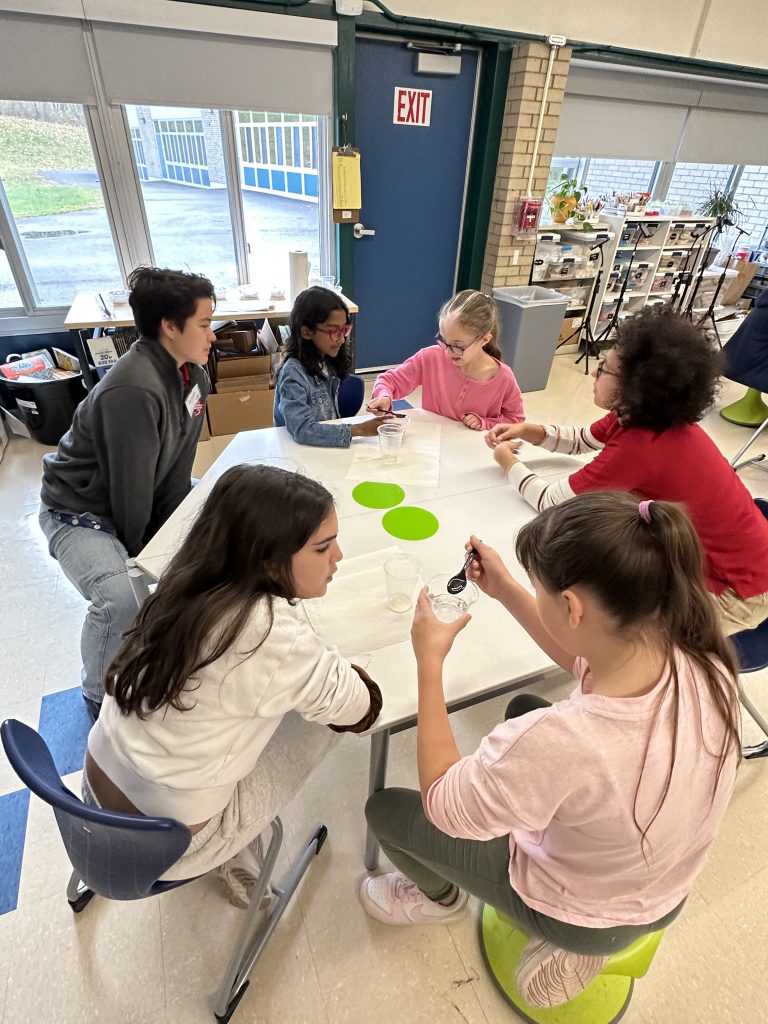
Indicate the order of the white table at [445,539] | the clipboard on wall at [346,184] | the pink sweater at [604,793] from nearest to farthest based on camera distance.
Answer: the pink sweater at [604,793] < the white table at [445,539] < the clipboard on wall at [346,184]

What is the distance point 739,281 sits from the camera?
21.3ft

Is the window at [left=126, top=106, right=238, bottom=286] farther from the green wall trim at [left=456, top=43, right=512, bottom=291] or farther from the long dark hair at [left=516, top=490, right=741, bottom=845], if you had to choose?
the long dark hair at [left=516, top=490, right=741, bottom=845]

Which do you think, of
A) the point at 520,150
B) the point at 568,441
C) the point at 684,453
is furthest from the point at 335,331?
the point at 520,150

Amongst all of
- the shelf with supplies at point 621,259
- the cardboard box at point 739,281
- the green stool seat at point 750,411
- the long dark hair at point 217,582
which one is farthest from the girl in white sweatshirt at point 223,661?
the cardboard box at point 739,281

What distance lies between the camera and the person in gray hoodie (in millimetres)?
1522

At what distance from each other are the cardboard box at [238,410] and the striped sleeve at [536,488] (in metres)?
2.26

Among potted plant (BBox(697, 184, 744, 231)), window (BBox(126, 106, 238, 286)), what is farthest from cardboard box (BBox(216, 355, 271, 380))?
potted plant (BBox(697, 184, 744, 231))

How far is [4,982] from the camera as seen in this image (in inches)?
48.3

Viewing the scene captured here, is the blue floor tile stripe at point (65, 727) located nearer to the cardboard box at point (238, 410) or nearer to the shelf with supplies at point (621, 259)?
the cardboard box at point (238, 410)

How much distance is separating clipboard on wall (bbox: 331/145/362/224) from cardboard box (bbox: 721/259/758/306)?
4.91 metres

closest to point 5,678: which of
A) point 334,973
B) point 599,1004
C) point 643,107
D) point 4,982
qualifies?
point 4,982

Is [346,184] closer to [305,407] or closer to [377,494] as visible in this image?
[305,407]

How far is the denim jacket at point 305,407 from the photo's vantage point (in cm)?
190

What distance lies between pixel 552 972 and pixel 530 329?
3.96m
